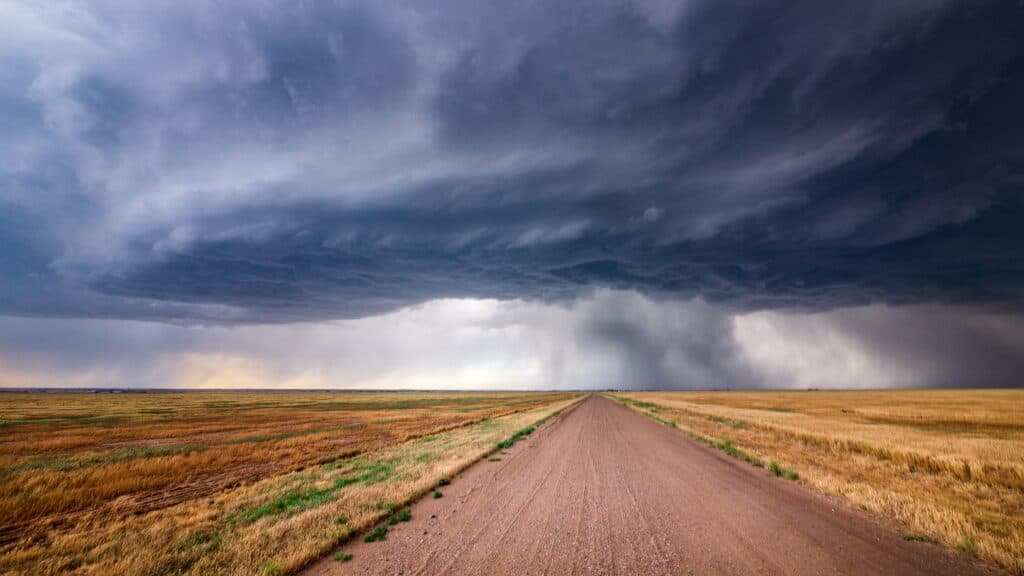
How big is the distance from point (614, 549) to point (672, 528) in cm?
192

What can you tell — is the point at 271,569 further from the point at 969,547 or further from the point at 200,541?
the point at 969,547

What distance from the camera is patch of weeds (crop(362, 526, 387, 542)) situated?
845 cm

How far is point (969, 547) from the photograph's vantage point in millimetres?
7855

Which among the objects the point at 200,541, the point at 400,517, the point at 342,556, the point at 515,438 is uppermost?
the point at 342,556

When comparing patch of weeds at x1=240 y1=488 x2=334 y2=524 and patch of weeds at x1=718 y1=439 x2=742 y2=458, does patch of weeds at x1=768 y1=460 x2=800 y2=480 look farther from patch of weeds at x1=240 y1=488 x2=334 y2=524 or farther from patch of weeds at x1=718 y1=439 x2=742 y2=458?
patch of weeds at x1=240 y1=488 x2=334 y2=524

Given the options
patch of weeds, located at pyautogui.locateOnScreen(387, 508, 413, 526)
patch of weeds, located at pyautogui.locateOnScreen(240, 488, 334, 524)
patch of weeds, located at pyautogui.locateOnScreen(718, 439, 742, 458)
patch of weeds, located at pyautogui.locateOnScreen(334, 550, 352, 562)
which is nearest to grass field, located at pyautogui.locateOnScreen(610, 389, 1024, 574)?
patch of weeds, located at pyautogui.locateOnScreen(718, 439, 742, 458)

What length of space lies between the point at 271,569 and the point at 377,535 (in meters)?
2.11

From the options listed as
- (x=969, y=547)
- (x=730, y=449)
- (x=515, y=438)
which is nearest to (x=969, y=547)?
(x=969, y=547)

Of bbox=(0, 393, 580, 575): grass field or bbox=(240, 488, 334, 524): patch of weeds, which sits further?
bbox=(240, 488, 334, 524): patch of weeds

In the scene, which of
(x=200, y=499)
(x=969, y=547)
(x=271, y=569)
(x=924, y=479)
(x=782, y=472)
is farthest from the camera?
(x=782, y=472)

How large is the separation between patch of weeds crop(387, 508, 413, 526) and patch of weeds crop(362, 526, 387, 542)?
2.00 ft

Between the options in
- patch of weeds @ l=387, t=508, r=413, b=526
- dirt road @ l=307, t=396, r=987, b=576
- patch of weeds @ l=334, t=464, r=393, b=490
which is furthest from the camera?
patch of weeds @ l=334, t=464, r=393, b=490

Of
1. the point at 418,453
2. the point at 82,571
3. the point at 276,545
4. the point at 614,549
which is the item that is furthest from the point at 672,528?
the point at 418,453

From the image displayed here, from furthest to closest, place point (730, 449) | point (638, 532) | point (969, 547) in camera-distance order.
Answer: point (730, 449) → point (638, 532) → point (969, 547)
